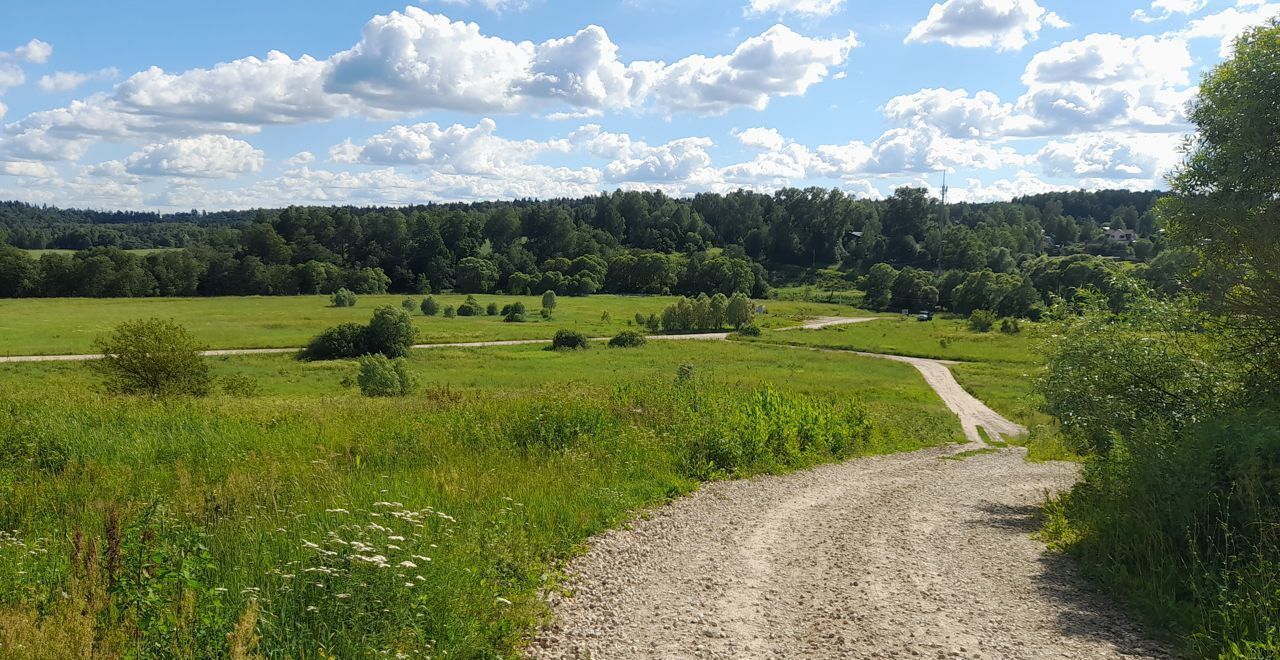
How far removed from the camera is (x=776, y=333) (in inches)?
3836

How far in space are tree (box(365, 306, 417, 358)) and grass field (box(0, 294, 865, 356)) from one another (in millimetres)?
8550

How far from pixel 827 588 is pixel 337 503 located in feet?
19.7

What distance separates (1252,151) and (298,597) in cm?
1462

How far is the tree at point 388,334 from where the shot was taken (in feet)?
215

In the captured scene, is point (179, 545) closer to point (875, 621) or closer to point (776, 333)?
point (875, 621)

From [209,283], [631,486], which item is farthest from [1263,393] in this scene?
[209,283]

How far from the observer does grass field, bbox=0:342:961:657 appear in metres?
6.07

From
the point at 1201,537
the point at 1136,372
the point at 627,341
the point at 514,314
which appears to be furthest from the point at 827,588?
the point at 514,314

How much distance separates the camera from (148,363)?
1166 inches

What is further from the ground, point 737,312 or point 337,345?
point 737,312

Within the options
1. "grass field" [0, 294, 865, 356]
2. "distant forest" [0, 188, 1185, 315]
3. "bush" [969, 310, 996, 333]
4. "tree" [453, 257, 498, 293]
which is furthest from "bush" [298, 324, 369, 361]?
"tree" [453, 257, 498, 293]

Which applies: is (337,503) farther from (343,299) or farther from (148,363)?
(343,299)

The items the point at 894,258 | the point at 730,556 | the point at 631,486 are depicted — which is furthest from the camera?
the point at 894,258

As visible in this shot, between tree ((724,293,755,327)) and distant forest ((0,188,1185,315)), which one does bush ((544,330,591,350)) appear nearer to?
tree ((724,293,755,327))
